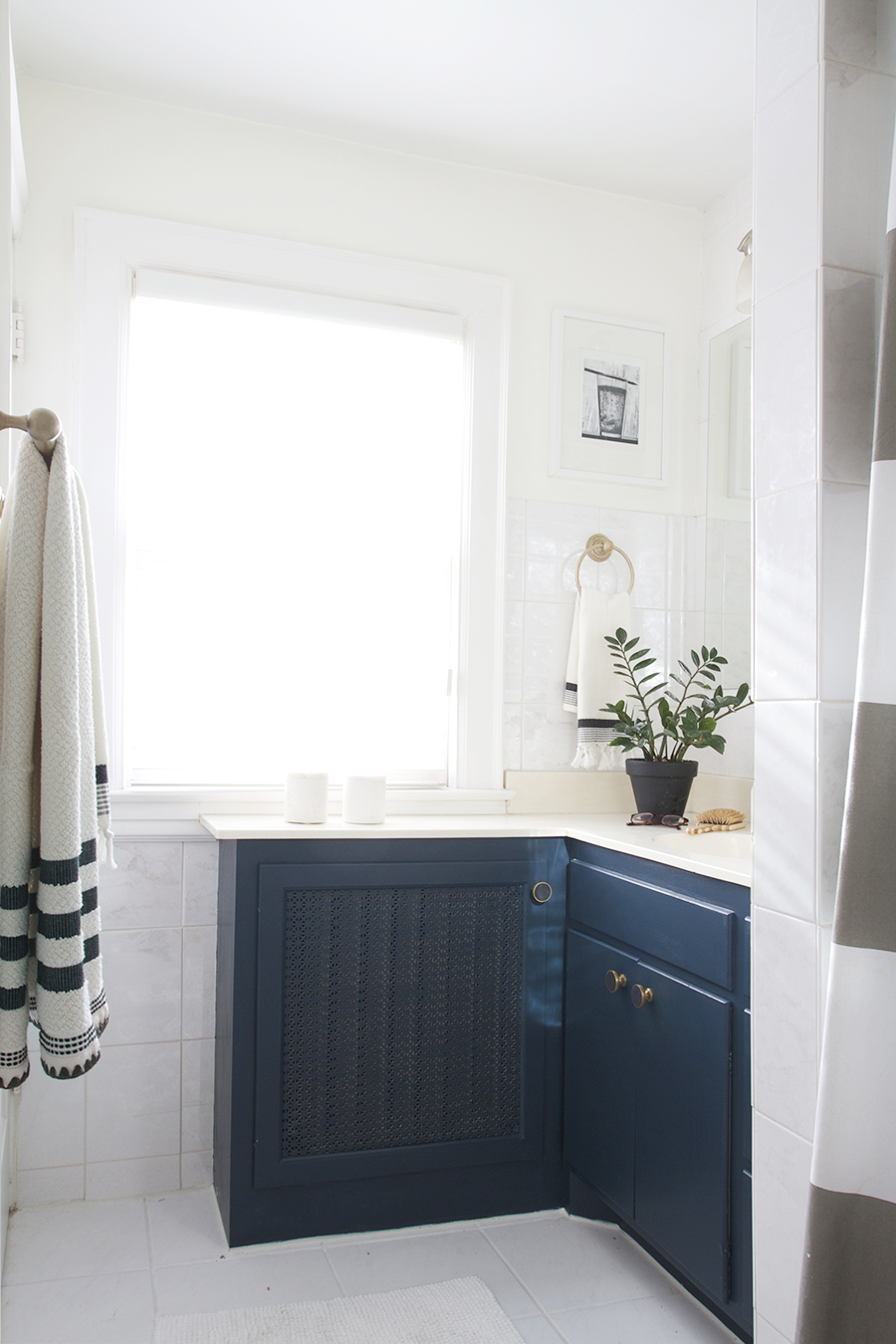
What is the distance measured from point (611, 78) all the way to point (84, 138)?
120 cm

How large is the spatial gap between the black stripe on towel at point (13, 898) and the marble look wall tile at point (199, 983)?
117 cm

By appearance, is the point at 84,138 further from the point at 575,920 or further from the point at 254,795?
the point at 575,920

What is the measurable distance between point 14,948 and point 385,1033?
Result: 3.53ft

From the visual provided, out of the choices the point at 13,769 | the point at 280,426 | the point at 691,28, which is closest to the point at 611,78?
the point at 691,28

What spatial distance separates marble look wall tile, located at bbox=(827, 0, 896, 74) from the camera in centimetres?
110

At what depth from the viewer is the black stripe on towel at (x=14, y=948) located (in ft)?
3.67

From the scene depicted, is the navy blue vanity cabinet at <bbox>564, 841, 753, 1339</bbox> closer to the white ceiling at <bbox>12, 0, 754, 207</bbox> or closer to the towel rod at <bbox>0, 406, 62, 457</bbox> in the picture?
the towel rod at <bbox>0, 406, 62, 457</bbox>

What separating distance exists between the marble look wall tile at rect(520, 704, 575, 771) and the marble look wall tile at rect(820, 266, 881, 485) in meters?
1.51

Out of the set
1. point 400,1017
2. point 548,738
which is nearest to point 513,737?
point 548,738

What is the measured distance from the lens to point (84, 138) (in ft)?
7.30

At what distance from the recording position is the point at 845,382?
1.10m

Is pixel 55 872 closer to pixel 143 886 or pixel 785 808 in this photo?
pixel 785 808

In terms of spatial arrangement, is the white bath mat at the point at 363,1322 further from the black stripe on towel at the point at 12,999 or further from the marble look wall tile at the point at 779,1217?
the black stripe on towel at the point at 12,999

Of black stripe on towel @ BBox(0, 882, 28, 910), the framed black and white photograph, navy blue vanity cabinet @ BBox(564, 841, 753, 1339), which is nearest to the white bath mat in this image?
navy blue vanity cabinet @ BBox(564, 841, 753, 1339)
